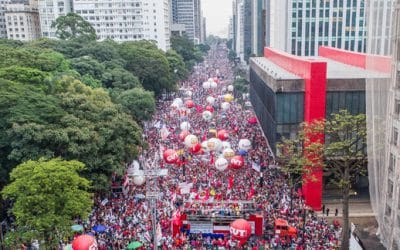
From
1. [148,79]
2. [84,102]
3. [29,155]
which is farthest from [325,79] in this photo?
[148,79]

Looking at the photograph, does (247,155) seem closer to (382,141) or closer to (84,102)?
(84,102)

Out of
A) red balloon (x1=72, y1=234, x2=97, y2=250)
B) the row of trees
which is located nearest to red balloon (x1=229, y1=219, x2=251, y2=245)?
red balloon (x1=72, y1=234, x2=97, y2=250)

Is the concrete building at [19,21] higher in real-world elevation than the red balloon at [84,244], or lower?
higher

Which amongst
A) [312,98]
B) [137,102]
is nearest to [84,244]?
[312,98]

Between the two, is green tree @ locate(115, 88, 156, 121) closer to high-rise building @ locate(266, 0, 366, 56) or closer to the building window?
the building window

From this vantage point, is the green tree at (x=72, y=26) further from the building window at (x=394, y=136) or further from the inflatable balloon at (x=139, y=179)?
the building window at (x=394, y=136)

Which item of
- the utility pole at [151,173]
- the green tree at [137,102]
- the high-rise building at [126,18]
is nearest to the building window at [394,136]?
the utility pole at [151,173]
